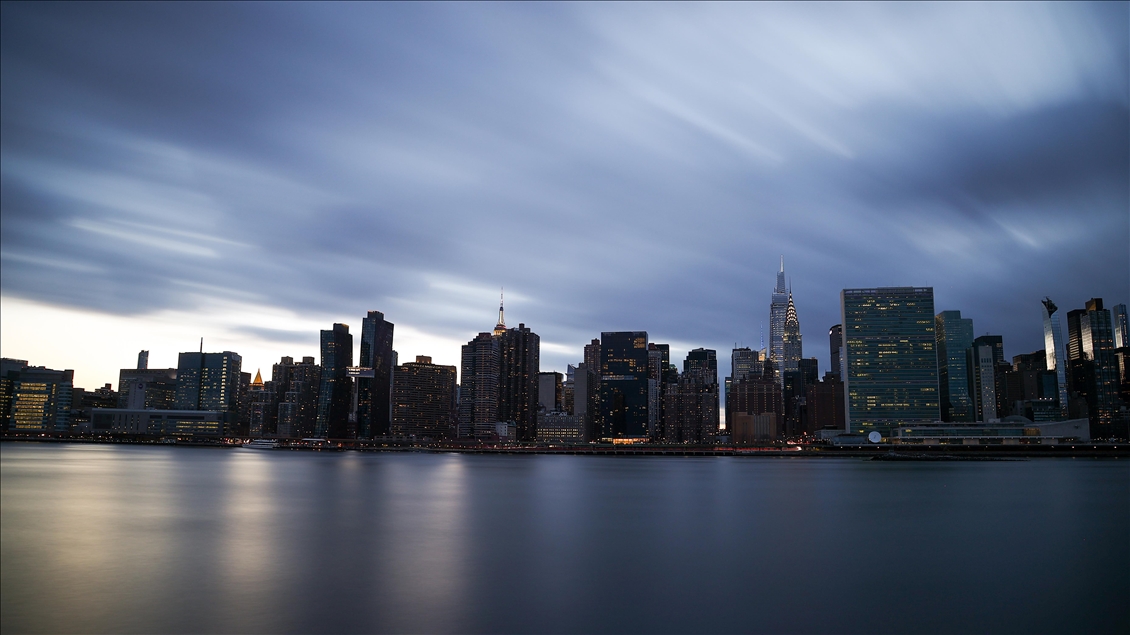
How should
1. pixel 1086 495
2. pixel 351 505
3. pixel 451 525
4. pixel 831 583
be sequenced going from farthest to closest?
1. pixel 1086 495
2. pixel 351 505
3. pixel 451 525
4. pixel 831 583

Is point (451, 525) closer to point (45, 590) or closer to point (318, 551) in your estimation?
point (318, 551)

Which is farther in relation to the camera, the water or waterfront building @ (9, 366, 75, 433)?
waterfront building @ (9, 366, 75, 433)

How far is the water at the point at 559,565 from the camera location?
2303cm

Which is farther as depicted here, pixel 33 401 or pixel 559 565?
pixel 33 401

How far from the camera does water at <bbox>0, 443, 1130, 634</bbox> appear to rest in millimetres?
23031

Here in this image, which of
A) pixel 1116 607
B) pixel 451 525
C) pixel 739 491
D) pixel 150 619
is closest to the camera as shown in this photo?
pixel 150 619

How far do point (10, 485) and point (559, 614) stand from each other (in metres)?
73.8

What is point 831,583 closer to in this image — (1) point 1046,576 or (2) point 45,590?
(1) point 1046,576

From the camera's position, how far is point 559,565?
32500mm

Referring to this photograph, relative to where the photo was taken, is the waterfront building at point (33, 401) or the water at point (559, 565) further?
the waterfront building at point (33, 401)

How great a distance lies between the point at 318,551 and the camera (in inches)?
1406

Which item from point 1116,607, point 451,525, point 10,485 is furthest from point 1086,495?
point 10,485

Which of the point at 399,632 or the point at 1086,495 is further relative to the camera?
the point at 1086,495

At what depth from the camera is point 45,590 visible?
25938mm
